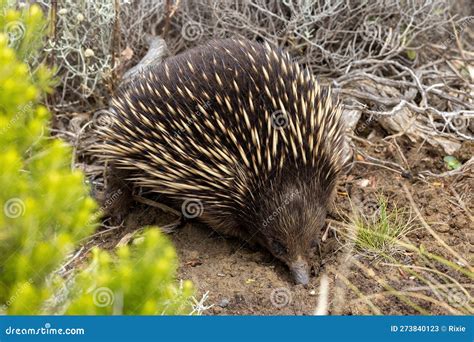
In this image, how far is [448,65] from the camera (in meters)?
5.48

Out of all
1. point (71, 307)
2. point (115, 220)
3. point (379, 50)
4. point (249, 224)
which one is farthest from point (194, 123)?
point (379, 50)

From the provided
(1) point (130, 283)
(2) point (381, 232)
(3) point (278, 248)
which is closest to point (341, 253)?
(2) point (381, 232)

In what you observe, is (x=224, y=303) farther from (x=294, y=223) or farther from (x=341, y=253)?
(x=341, y=253)

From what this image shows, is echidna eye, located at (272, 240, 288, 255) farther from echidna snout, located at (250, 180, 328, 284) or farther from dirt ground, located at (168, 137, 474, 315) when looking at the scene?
dirt ground, located at (168, 137, 474, 315)

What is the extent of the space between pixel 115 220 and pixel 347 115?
1.83 meters

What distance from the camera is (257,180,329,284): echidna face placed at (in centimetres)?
368

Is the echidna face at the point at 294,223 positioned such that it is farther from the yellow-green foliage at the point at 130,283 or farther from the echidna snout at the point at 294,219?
the yellow-green foliage at the point at 130,283

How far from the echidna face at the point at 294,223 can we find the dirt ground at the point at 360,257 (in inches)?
5.1

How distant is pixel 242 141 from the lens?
12.5 feet

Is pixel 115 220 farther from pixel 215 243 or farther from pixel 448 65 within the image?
pixel 448 65

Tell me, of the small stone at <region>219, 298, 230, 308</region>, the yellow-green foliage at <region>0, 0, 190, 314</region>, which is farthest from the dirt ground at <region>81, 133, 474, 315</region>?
the yellow-green foliage at <region>0, 0, 190, 314</region>

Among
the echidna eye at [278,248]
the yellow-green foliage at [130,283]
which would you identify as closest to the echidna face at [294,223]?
the echidna eye at [278,248]

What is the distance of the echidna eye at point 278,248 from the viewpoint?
3797 millimetres

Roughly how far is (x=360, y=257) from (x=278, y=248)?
1.60 feet
